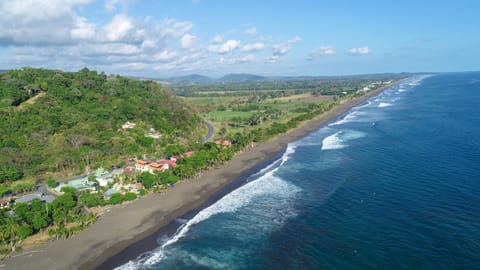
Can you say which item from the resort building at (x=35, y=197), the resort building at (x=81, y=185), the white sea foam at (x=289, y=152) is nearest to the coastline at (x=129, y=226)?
the white sea foam at (x=289, y=152)

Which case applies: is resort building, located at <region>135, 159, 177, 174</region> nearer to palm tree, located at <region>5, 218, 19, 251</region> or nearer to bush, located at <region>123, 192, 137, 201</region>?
bush, located at <region>123, 192, 137, 201</region>

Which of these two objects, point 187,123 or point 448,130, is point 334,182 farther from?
point 187,123

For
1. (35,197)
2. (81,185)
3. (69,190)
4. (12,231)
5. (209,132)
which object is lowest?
(35,197)

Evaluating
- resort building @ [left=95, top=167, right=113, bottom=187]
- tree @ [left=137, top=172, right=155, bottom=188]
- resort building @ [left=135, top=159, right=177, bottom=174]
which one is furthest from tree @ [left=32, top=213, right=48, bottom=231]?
resort building @ [left=135, top=159, right=177, bottom=174]

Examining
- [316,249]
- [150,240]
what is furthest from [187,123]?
[316,249]

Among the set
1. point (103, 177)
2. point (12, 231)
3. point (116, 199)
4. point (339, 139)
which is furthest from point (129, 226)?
point (339, 139)

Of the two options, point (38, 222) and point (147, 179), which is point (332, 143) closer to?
point (147, 179)
